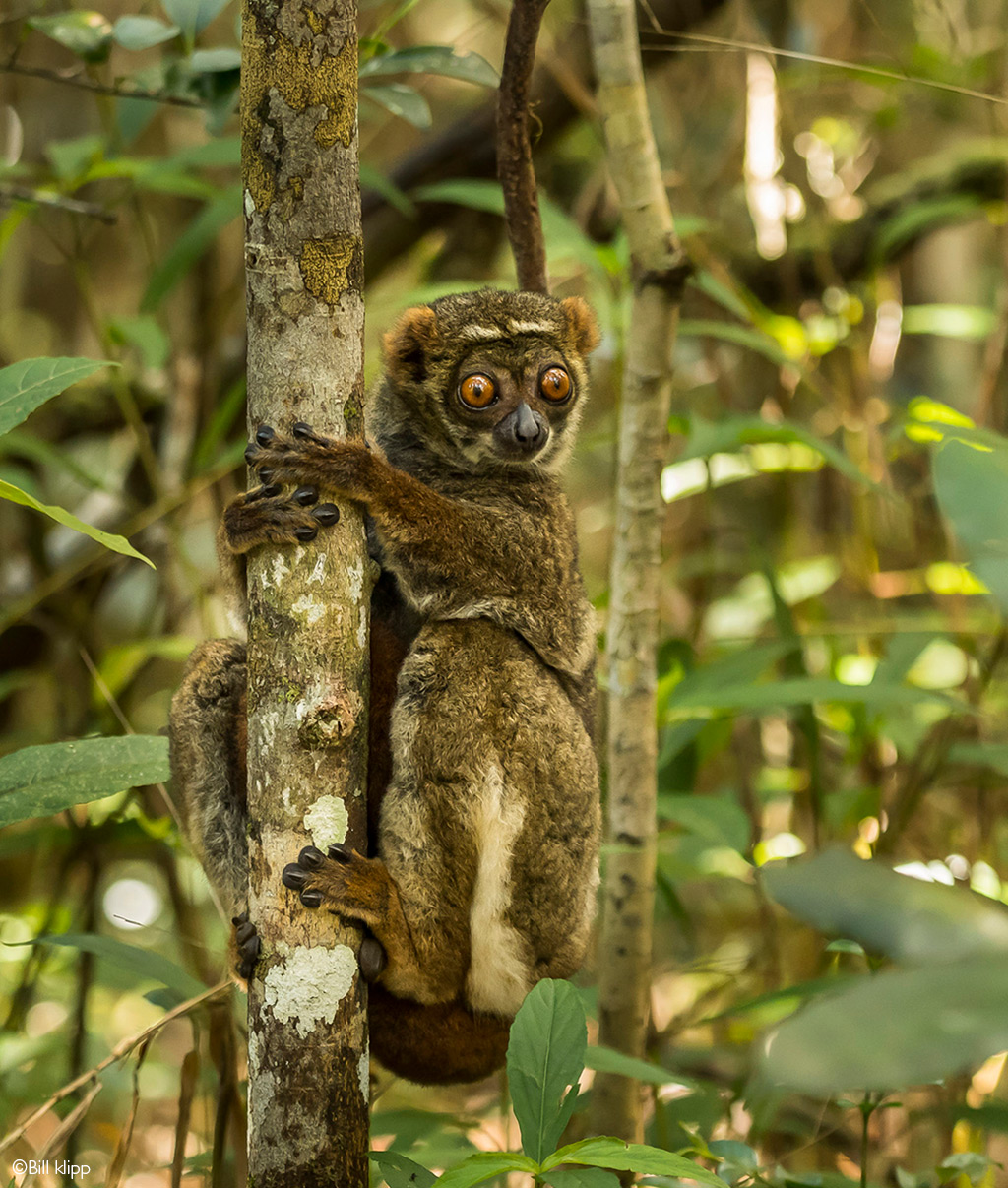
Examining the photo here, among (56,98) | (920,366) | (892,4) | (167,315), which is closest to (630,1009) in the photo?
(167,315)

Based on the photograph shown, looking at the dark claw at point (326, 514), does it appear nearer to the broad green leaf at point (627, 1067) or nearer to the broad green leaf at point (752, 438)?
the broad green leaf at point (627, 1067)

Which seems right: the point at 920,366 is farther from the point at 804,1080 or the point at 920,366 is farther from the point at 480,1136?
the point at 804,1080

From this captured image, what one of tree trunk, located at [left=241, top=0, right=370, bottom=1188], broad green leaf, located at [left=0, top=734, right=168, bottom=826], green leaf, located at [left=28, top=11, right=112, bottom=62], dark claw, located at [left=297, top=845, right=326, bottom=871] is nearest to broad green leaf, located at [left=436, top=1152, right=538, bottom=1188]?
tree trunk, located at [left=241, top=0, right=370, bottom=1188]

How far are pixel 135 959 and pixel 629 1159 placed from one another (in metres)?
1.39

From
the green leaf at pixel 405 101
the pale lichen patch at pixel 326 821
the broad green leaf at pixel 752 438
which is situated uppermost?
the green leaf at pixel 405 101

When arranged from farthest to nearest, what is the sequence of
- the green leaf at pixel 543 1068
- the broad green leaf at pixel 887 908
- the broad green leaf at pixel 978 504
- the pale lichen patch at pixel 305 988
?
the pale lichen patch at pixel 305 988
the green leaf at pixel 543 1068
the broad green leaf at pixel 978 504
the broad green leaf at pixel 887 908

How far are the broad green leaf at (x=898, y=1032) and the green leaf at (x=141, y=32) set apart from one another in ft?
10.6

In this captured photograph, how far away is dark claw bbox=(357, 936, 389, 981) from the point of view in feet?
8.31

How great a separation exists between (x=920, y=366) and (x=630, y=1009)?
5.78 m

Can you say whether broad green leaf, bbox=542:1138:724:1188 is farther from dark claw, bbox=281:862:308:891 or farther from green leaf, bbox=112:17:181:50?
green leaf, bbox=112:17:181:50

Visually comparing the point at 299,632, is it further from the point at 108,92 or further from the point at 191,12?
the point at 108,92

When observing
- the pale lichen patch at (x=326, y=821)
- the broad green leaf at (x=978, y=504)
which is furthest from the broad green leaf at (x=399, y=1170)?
the broad green leaf at (x=978, y=504)

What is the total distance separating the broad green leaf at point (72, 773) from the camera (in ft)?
7.50

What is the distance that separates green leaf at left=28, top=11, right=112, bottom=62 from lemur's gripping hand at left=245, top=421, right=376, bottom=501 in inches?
77.6
